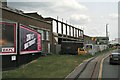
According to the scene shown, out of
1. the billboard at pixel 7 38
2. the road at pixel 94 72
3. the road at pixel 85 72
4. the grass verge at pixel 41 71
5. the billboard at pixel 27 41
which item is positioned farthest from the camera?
the billboard at pixel 27 41

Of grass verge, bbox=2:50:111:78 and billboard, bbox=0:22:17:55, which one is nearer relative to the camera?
grass verge, bbox=2:50:111:78

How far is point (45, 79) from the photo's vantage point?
17141 mm

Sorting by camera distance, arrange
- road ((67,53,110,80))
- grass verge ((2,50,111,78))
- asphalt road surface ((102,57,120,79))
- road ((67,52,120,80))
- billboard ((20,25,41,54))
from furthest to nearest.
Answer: billboard ((20,25,41,54)), asphalt road surface ((102,57,120,79)), road ((67,53,110,80)), road ((67,52,120,80)), grass verge ((2,50,111,78))

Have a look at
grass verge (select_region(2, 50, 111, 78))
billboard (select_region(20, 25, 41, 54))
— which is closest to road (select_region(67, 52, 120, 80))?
grass verge (select_region(2, 50, 111, 78))

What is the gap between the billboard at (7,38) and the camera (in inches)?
928

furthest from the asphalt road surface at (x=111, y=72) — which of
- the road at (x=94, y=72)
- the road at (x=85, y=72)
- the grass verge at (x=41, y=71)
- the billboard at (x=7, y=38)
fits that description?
the billboard at (x=7, y=38)

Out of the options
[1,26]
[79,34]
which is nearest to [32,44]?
[1,26]

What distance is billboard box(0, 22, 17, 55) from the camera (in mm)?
23562

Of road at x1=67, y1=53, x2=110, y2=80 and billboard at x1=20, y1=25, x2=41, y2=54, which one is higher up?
billboard at x1=20, y1=25, x2=41, y2=54

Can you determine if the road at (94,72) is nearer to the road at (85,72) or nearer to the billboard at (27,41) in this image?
the road at (85,72)

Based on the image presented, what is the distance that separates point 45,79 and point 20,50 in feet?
30.1

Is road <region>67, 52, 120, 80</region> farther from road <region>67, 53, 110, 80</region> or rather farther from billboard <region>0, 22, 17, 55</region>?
billboard <region>0, 22, 17, 55</region>

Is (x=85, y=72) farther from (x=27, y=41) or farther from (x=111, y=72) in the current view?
(x=27, y=41)

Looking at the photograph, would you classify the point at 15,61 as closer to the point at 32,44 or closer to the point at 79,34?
the point at 32,44
